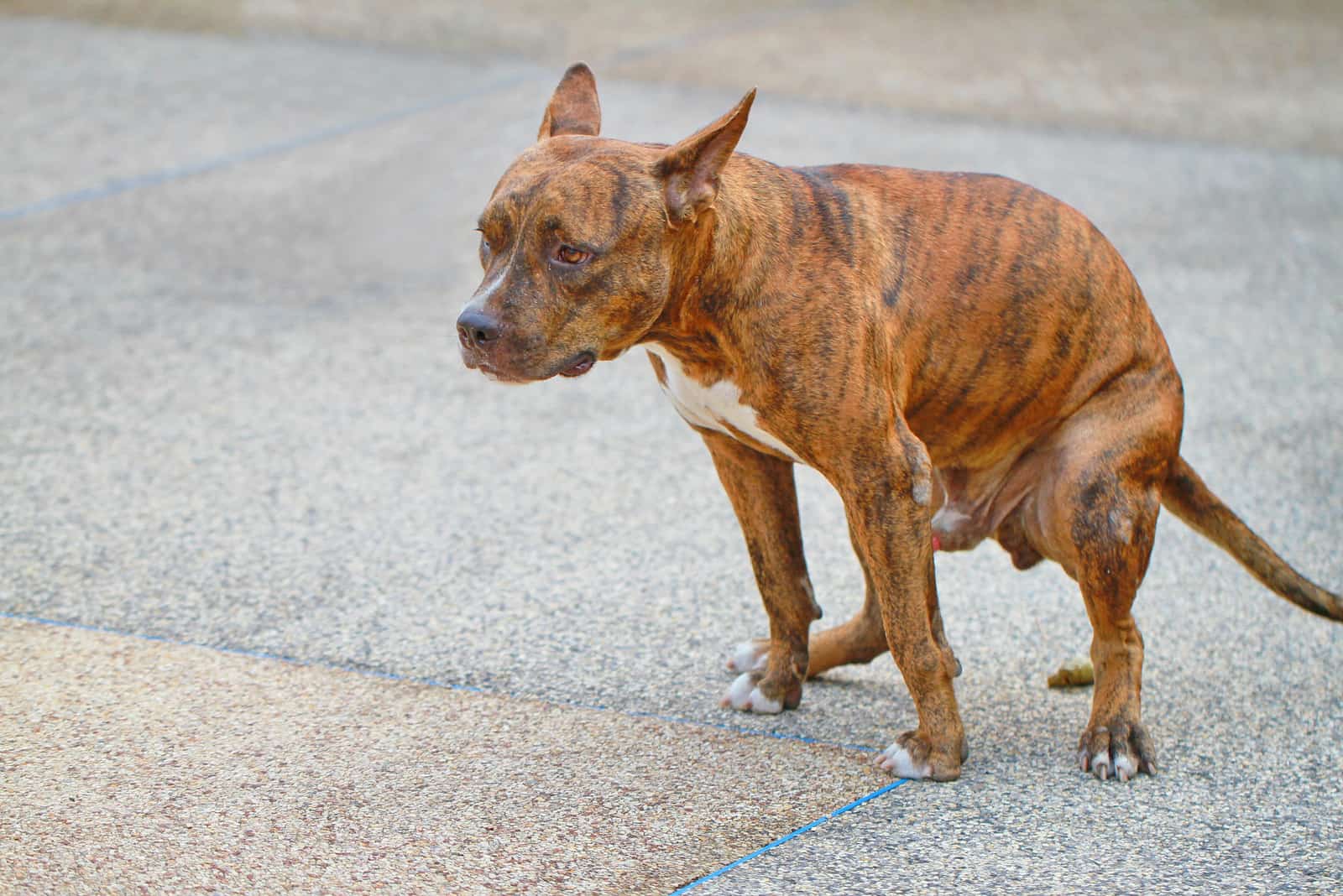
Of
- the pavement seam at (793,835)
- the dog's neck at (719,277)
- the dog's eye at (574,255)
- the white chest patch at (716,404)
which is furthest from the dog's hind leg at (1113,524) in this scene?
the dog's eye at (574,255)

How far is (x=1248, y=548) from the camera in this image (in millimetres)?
3941

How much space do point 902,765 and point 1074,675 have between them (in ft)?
2.87

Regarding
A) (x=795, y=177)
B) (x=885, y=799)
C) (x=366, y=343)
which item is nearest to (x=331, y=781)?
(x=885, y=799)

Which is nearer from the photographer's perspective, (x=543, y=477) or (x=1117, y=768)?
(x=1117, y=768)

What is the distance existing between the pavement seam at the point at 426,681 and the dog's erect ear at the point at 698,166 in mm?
1401

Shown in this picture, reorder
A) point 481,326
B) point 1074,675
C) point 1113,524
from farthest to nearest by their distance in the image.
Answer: point 1074,675
point 1113,524
point 481,326

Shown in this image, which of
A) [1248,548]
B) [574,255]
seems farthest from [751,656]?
[574,255]

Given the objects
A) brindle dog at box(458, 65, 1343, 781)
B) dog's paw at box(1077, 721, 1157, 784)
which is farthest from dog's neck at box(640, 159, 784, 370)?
dog's paw at box(1077, 721, 1157, 784)

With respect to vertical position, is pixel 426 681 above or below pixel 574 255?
below

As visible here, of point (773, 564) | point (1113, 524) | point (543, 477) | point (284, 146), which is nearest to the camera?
point (1113, 524)

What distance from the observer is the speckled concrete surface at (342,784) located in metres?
3.05

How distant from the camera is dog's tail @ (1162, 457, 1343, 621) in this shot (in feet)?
12.8

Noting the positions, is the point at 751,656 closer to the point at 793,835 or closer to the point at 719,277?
the point at 793,835

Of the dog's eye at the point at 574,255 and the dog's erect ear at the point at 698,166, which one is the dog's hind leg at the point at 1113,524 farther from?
the dog's eye at the point at 574,255
